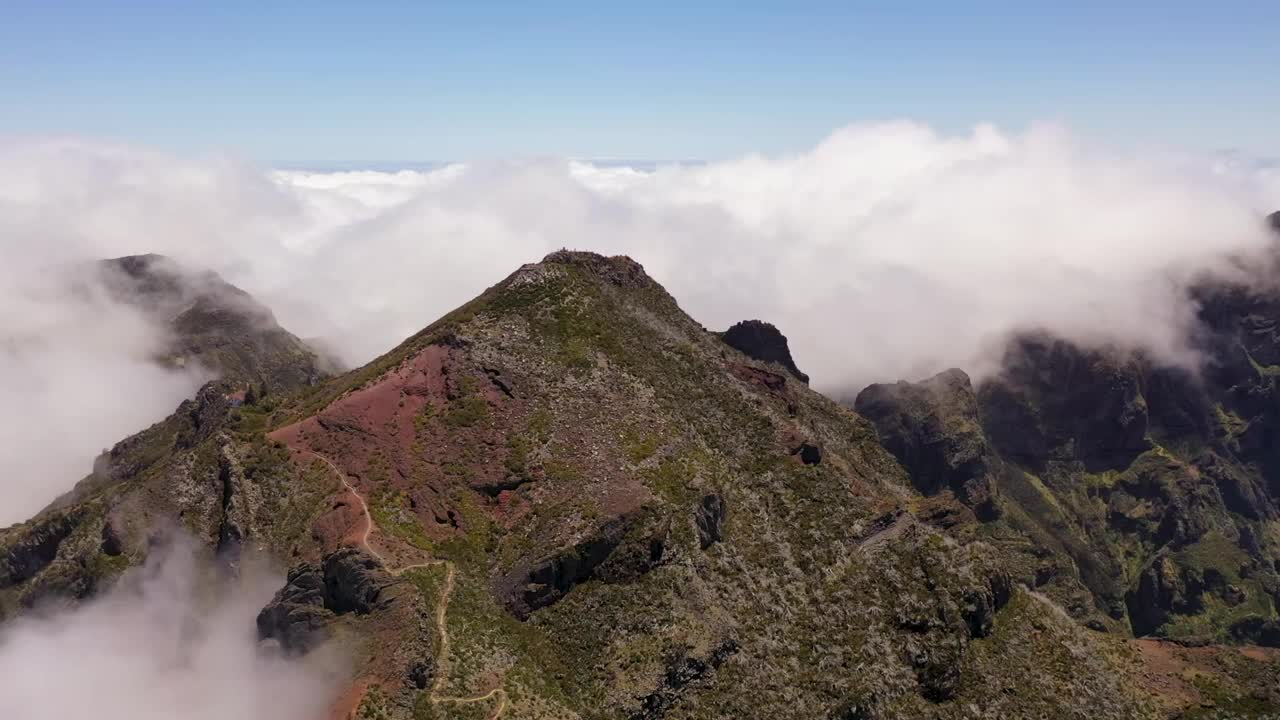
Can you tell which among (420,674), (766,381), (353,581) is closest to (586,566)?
(420,674)

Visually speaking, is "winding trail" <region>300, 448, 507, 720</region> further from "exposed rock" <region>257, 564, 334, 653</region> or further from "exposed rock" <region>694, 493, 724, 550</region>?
"exposed rock" <region>694, 493, 724, 550</region>

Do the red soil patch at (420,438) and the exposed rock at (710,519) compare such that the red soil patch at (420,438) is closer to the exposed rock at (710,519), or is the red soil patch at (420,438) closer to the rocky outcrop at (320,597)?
the rocky outcrop at (320,597)

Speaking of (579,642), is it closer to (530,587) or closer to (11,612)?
(530,587)

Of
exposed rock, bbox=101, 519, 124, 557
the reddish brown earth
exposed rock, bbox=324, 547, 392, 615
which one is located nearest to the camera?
exposed rock, bbox=324, 547, 392, 615

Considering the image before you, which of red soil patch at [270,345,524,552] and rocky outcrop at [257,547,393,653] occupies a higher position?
red soil patch at [270,345,524,552]

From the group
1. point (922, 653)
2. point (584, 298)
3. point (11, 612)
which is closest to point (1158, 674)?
point (922, 653)

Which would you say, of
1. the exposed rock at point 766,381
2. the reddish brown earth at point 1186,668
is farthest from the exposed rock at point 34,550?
the reddish brown earth at point 1186,668

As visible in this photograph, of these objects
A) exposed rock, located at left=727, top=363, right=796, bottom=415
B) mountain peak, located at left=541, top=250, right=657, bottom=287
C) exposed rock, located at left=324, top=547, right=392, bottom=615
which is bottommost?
exposed rock, located at left=324, top=547, right=392, bottom=615

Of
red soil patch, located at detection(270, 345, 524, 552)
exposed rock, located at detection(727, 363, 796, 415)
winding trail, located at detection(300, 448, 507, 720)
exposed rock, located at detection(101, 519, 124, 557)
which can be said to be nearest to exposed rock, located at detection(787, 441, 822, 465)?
exposed rock, located at detection(727, 363, 796, 415)

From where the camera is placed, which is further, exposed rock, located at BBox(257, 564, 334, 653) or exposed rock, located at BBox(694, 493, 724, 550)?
exposed rock, located at BBox(694, 493, 724, 550)
